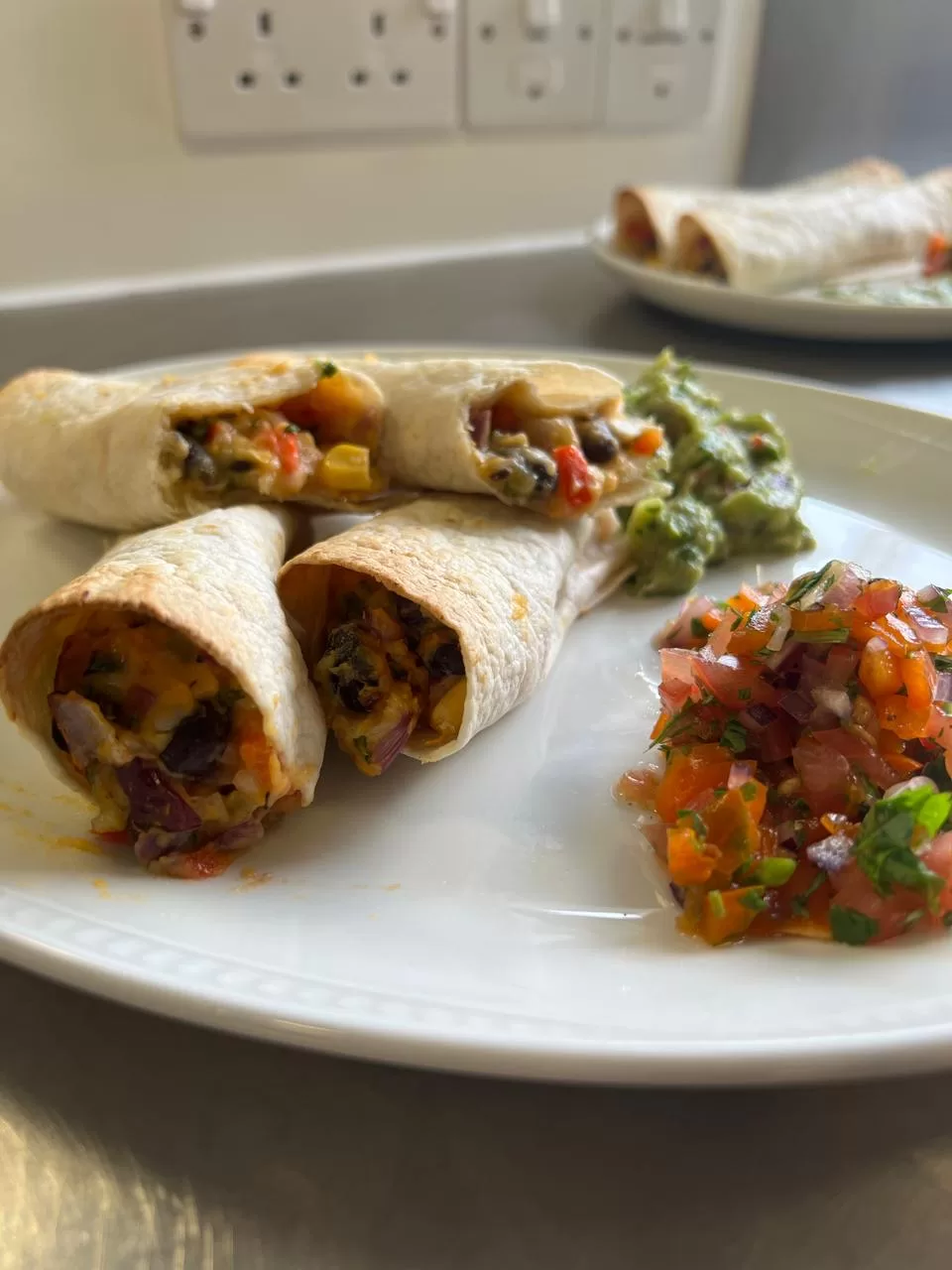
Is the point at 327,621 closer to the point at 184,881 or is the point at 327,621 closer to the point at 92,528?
the point at 184,881

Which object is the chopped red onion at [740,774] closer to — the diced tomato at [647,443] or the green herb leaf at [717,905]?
the green herb leaf at [717,905]

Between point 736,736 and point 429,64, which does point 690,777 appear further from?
point 429,64

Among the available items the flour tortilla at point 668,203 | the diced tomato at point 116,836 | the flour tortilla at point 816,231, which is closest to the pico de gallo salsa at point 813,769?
the diced tomato at point 116,836

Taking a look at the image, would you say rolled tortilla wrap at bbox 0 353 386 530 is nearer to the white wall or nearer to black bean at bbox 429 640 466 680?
black bean at bbox 429 640 466 680

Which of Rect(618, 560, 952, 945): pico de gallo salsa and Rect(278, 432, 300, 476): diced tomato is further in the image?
Rect(278, 432, 300, 476): diced tomato

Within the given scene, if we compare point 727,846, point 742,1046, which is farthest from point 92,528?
point 742,1046

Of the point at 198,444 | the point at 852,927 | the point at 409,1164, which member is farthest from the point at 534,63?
the point at 409,1164

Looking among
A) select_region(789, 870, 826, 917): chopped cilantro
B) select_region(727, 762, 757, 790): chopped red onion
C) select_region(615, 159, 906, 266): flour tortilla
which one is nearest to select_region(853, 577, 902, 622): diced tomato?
select_region(727, 762, 757, 790): chopped red onion

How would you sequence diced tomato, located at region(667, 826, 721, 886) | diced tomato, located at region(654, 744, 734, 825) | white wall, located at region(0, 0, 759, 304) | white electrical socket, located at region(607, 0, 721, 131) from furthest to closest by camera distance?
white electrical socket, located at region(607, 0, 721, 131), white wall, located at region(0, 0, 759, 304), diced tomato, located at region(654, 744, 734, 825), diced tomato, located at region(667, 826, 721, 886)
